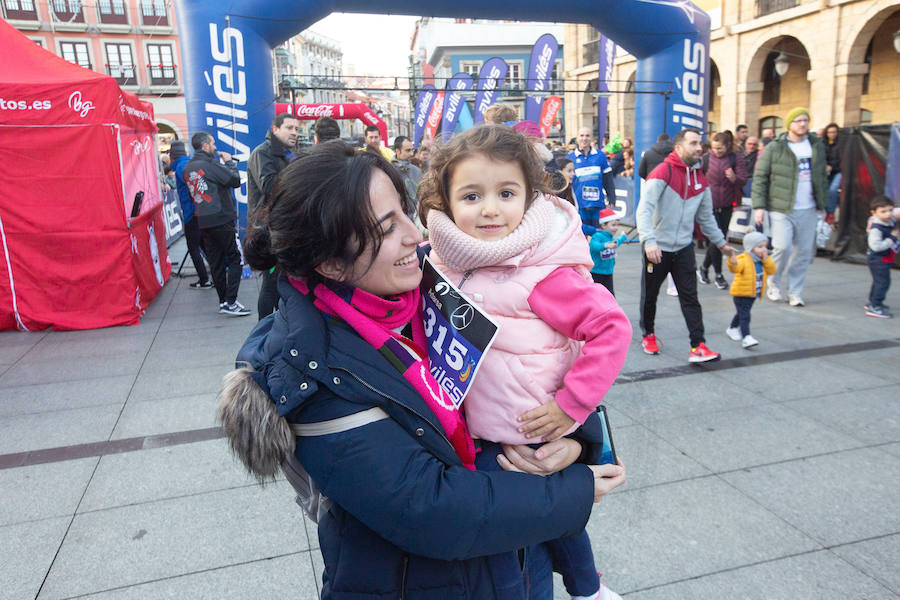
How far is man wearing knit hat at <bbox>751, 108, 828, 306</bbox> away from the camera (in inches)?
264

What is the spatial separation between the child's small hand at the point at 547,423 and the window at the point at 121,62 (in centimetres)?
4558

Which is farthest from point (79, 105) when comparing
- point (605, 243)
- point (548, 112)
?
point (548, 112)

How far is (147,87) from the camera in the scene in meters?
39.4

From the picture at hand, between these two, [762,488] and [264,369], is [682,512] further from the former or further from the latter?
[264,369]

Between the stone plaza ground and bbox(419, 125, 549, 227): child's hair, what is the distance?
5.52 ft

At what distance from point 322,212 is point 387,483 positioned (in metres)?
0.48

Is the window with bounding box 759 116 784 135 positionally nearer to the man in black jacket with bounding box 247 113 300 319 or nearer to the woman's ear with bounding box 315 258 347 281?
the man in black jacket with bounding box 247 113 300 319

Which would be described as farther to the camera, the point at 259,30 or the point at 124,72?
the point at 124,72

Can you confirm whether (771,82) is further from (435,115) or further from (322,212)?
(322,212)

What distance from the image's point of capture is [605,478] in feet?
4.19

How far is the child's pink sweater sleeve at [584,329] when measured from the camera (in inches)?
51.3

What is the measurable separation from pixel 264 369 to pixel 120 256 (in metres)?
6.56

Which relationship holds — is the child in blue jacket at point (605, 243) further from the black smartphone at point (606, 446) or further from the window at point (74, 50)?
the window at point (74, 50)

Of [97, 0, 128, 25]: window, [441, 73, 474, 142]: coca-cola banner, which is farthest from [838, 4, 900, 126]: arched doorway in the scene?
[97, 0, 128, 25]: window
